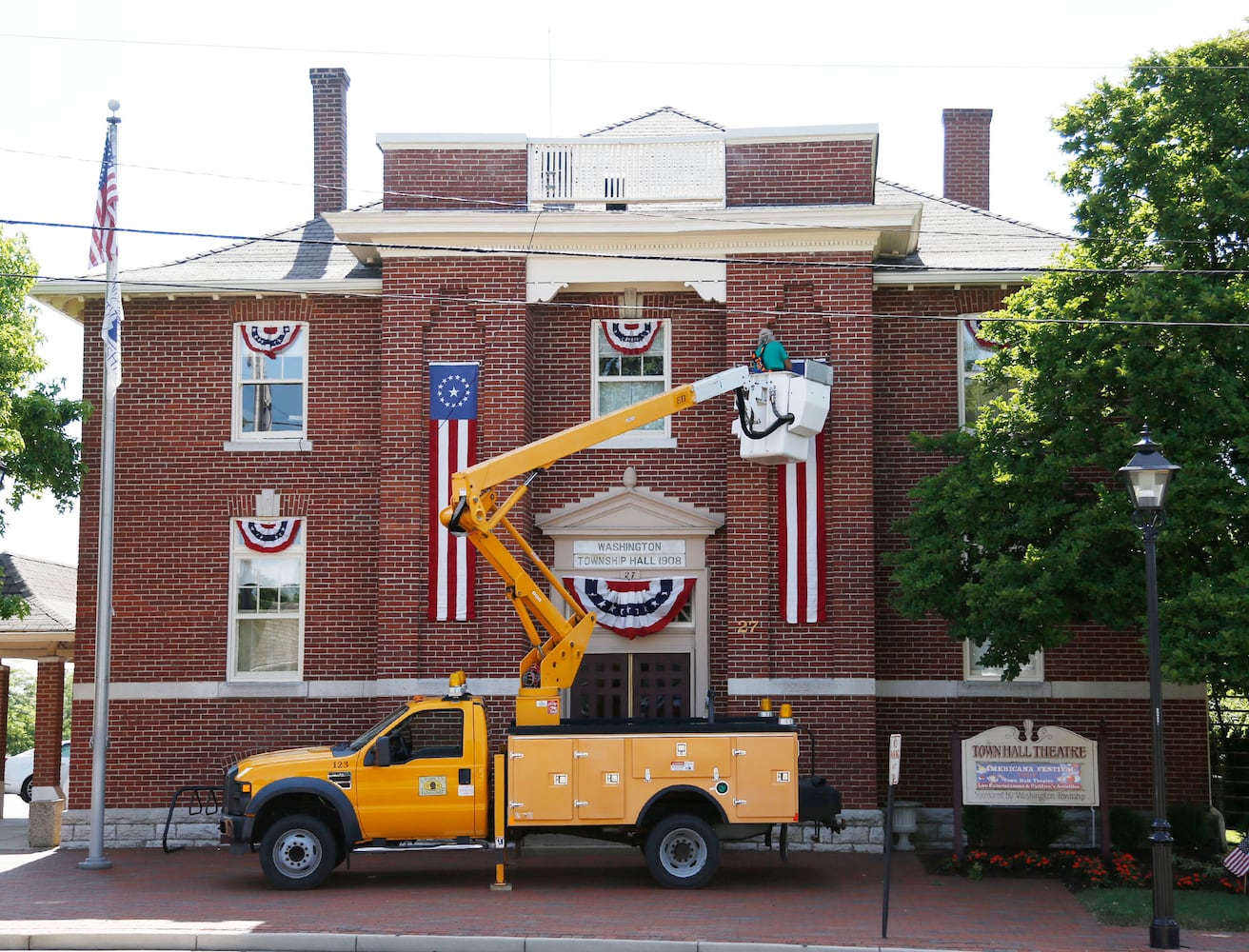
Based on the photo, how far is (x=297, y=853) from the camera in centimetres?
1560

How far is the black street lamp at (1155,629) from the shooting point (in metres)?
13.0

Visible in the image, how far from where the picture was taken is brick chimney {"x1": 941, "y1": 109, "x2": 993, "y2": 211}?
24.7 metres

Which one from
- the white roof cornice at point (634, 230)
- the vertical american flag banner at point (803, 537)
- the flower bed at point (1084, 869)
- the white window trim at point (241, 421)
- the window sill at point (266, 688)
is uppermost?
the white roof cornice at point (634, 230)

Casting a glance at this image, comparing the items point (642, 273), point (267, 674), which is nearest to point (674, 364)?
point (642, 273)

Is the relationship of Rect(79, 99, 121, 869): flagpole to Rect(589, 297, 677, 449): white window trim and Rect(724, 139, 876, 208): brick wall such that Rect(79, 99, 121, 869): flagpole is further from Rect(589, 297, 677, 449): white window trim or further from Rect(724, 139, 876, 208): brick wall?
Rect(724, 139, 876, 208): brick wall

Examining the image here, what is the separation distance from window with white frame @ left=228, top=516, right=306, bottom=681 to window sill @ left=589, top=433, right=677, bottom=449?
4.77m

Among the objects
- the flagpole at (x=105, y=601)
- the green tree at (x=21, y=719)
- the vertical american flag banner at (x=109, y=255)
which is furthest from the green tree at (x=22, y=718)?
the vertical american flag banner at (x=109, y=255)

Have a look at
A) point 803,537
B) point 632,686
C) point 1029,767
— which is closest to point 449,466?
point 632,686

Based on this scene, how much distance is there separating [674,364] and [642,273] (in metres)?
1.43

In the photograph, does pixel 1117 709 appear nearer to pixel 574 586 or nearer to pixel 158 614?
pixel 574 586

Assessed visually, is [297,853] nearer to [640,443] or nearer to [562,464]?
[562,464]

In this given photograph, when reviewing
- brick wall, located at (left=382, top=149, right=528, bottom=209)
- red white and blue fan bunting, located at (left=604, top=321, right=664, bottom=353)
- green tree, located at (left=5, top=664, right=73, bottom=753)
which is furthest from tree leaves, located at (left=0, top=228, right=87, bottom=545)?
green tree, located at (left=5, top=664, right=73, bottom=753)

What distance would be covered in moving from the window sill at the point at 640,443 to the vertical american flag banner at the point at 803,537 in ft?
5.86

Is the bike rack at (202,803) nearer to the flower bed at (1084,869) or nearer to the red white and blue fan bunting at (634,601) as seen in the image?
the red white and blue fan bunting at (634,601)
